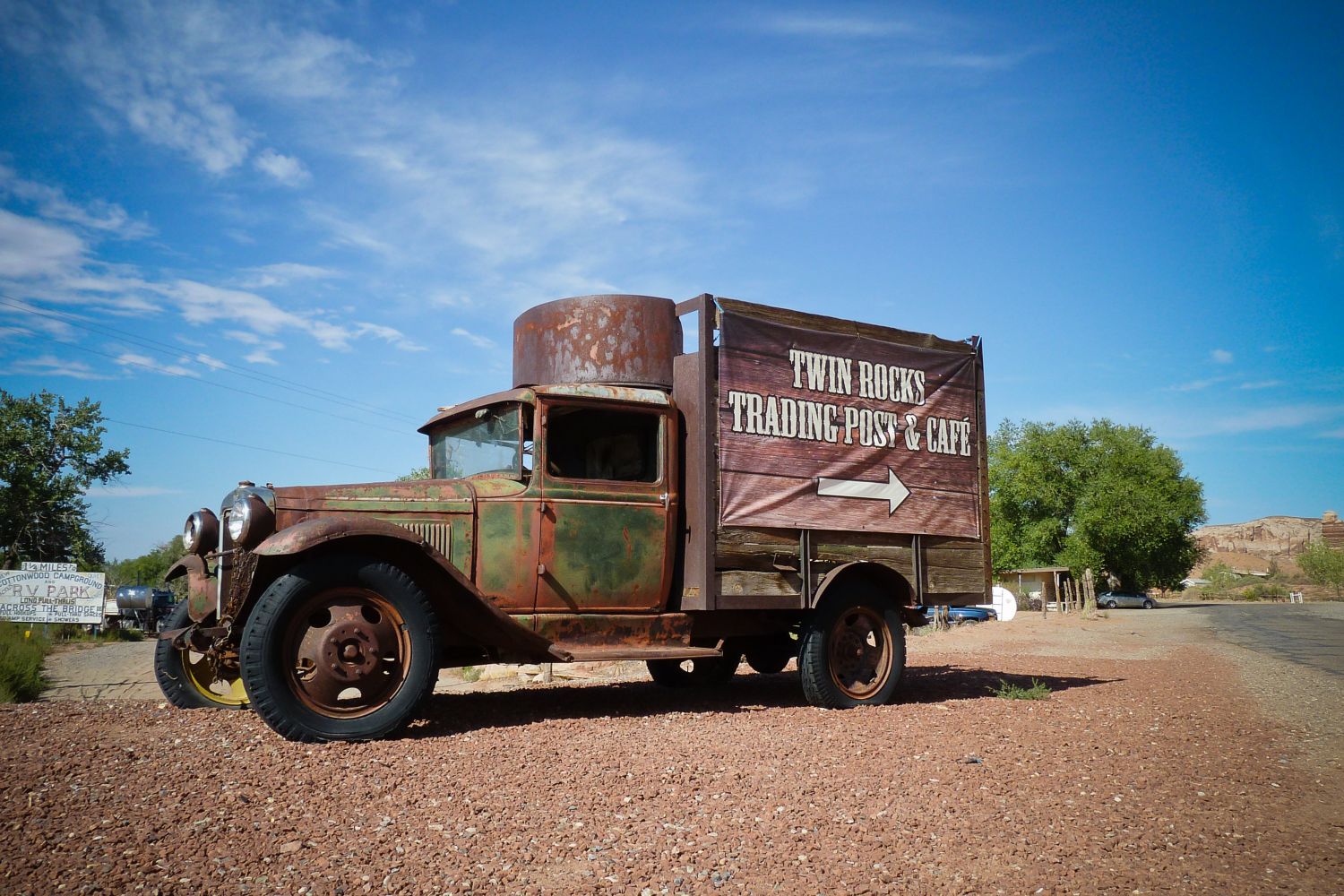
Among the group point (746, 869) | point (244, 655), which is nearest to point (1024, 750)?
point (746, 869)

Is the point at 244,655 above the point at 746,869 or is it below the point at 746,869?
above

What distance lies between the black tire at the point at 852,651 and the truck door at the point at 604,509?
1.25m

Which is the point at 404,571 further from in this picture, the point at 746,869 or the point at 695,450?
the point at 746,869

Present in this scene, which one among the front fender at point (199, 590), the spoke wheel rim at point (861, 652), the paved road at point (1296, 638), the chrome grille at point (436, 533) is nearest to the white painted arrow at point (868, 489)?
the spoke wheel rim at point (861, 652)

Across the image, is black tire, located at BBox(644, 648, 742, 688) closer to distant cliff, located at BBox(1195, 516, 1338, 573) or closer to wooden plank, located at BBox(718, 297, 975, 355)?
wooden plank, located at BBox(718, 297, 975, 355)

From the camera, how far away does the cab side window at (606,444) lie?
20.6ft

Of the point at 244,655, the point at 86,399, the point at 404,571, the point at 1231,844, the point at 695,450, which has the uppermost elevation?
the point at 86,399

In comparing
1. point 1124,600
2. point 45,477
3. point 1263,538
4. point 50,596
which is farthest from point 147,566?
point 1263,538

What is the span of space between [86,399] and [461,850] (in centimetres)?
3994

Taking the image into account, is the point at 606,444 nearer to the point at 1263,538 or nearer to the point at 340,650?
the point at 340,650

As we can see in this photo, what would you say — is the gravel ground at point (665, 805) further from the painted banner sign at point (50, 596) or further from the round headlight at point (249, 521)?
the painted banner sign at point (50, 596)

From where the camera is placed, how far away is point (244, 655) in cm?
468

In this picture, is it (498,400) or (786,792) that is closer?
(786,792)

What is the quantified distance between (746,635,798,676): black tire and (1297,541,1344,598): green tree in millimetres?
64659
